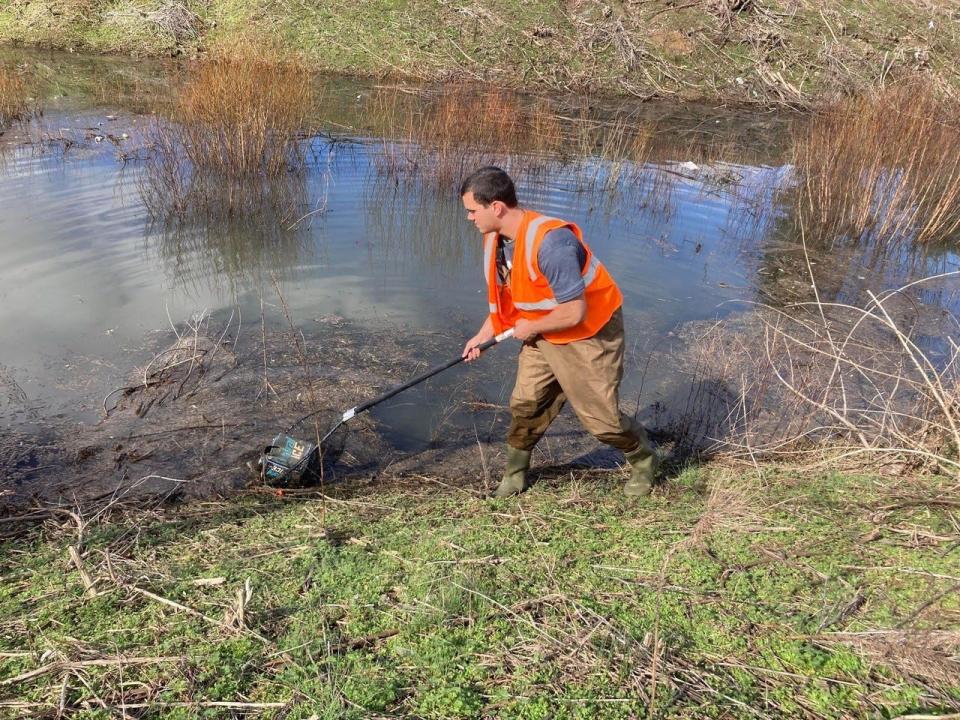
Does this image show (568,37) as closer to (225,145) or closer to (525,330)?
(225,145)

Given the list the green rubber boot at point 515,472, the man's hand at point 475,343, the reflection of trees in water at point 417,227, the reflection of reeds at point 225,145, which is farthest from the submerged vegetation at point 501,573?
the reflection of reeds at point 225,145

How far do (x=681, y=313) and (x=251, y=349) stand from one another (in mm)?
4061

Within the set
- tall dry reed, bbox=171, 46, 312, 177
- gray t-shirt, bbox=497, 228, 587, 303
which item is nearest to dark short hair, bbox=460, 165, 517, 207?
gray t-shirt, bbox=497, 228, 587, 303

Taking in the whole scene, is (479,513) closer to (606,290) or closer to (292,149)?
(606,290)

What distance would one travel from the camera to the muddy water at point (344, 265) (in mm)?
5234

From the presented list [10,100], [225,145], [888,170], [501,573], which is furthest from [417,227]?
[10,100]

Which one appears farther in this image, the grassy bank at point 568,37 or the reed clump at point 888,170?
the grassy bank at point 568,37

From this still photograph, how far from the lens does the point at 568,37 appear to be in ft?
59.4

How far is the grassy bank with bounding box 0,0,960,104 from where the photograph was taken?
17.3m

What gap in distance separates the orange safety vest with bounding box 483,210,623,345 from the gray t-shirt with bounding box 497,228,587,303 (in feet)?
0.14

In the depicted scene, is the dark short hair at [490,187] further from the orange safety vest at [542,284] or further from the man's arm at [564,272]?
the man's arm at [564,272]

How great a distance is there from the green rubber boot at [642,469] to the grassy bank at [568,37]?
50.2 ft

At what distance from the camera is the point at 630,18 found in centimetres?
1841

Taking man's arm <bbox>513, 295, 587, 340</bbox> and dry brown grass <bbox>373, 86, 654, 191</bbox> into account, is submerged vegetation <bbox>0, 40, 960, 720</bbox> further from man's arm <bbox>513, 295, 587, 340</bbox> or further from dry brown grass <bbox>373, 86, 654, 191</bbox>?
dry brown grass <bbox>373, 86, 654, 191</bbox>
